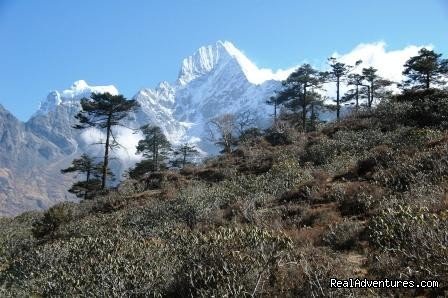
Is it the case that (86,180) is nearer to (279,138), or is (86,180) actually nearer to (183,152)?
(183,152)

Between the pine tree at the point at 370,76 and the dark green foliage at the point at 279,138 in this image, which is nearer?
the dark green foliage at the point at 279,138

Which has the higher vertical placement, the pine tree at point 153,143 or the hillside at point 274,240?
the pine tree at point 153,143

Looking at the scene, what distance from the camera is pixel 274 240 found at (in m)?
6.61

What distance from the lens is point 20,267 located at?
30.5 feet

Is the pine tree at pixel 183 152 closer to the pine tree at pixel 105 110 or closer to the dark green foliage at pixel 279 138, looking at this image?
the pine tree at pixel 105 110

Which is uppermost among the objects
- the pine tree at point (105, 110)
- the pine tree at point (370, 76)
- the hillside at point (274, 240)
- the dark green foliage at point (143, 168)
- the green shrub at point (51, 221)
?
the pine tree at point (370, 76)

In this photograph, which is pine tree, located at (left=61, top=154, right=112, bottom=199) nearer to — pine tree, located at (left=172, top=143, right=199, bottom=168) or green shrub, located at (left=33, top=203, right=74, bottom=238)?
pine tree, located at (left=172, top=143, right=199, bottom=168)

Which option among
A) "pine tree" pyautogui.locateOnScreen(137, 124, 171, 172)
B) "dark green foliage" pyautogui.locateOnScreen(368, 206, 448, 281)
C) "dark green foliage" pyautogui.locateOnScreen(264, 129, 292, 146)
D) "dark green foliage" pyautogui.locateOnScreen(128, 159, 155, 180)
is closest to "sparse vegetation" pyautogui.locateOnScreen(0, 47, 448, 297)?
"dark green foliage" pyautogui.locateOnScreen(368, 206, 448, 281)

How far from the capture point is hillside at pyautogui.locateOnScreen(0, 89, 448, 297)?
19.1 ft

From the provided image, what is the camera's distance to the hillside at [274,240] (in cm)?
581

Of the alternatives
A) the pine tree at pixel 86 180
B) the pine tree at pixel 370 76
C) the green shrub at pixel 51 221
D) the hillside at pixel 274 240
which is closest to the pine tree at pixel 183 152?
the pine tree at pixel 86 180

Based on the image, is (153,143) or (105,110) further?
(153,143)

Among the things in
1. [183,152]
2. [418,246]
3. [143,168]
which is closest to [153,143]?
[183,152]

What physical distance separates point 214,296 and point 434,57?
42041 millimetres
